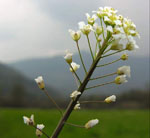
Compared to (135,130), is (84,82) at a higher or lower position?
higher

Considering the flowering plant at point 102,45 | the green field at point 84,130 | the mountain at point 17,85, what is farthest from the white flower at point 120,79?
the mountain at point 17,85

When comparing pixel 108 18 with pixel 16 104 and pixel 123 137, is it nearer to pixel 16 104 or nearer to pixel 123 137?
pixel 123 137

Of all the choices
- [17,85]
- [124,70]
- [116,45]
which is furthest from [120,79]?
[17,85]

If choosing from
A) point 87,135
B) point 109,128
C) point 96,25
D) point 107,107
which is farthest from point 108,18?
point 107,107

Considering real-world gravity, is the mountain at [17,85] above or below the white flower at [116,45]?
below

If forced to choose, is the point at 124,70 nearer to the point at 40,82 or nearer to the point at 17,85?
the point at 40,82

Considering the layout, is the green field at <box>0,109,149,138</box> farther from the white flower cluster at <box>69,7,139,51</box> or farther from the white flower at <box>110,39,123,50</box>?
the white flower at <box>110,39,123,50</box>

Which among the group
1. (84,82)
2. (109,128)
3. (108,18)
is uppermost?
(108,18)

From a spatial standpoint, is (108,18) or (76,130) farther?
(76,130)

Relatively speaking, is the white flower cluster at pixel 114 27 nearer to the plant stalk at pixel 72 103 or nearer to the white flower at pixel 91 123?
the plant stalk at pixel 72 103
